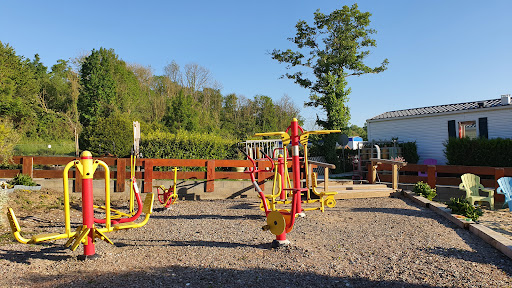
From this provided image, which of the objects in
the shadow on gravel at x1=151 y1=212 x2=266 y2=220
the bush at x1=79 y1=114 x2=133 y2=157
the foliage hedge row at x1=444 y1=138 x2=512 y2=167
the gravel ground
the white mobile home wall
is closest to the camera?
the gravel ground

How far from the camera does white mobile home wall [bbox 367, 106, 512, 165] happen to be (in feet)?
50.8

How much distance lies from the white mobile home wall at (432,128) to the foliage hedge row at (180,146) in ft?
36.4

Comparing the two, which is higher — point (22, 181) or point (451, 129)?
point (451, 129)

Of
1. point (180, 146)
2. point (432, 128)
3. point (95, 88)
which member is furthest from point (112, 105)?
point (432, 128)

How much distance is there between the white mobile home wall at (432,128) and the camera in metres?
15.5

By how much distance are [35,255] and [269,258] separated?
2829mm

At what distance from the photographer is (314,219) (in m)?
6.74

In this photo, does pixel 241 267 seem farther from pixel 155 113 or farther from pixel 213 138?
pixel 155 113

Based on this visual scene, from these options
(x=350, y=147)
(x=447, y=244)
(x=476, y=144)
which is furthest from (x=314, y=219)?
A: (x=350, y=147)

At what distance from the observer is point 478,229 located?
221 inches

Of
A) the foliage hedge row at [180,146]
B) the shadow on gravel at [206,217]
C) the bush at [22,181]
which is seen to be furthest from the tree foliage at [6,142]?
the shadow on gravel at [206,217]

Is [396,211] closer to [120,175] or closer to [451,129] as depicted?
[120,175]

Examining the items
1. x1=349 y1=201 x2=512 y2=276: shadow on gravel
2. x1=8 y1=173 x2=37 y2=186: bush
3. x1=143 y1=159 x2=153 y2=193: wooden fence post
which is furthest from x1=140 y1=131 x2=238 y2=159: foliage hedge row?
x1=349 y1=201 x2=512 y2=276: shadow on gravel

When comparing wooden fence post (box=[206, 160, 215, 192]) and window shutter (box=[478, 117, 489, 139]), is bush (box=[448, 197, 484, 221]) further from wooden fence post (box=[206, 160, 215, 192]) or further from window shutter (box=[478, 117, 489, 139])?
window shutter (box=[478, 117, 489, 139])
